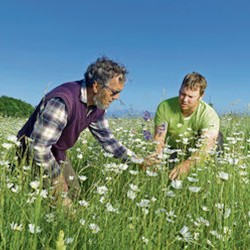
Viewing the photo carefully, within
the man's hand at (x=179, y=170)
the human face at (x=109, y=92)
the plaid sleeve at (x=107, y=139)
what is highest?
the human face at (x=109, y=92)

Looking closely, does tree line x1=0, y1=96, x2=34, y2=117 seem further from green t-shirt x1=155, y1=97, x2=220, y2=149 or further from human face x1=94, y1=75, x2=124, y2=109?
human face x1=94, y1=75, x2=124, y2=109

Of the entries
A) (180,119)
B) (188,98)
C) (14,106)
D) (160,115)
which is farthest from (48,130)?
(14,106)

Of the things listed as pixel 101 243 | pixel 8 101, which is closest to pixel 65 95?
pixel 101 243

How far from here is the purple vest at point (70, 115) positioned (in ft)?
11.4

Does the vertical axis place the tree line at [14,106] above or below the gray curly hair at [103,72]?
above

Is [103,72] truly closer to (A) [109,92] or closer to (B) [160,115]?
(A) [109,92]

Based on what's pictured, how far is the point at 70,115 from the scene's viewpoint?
11.7ft

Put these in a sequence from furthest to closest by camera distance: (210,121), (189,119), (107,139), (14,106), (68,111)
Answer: (14,106)
(189,119)
(210,121)
(107,139)
(68,111)

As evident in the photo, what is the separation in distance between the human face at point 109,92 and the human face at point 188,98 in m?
1.35

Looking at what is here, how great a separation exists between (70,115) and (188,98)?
5.73 ft

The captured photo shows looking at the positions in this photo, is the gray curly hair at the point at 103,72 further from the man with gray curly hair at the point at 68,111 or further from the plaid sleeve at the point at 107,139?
the plaid sleeve at the point at 107,139

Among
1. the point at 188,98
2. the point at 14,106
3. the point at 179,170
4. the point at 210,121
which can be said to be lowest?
the point at 179,170

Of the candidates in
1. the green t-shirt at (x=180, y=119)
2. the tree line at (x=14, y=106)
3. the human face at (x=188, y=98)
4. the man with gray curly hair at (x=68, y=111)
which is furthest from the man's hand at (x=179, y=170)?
the tree line at (x=14, y=106)

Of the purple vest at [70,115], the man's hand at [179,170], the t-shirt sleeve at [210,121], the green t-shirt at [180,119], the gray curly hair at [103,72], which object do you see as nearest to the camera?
the purple vest at [70,115]
